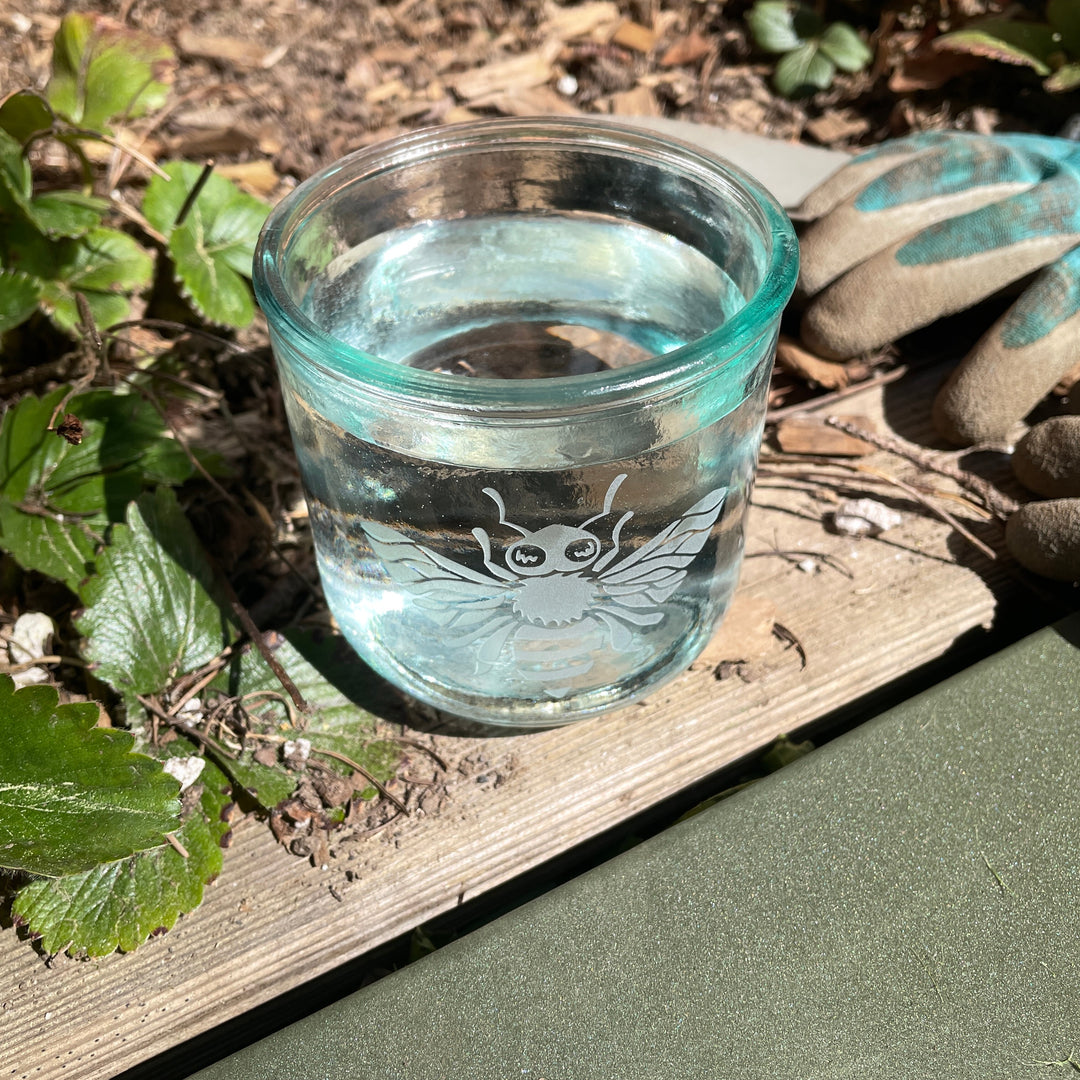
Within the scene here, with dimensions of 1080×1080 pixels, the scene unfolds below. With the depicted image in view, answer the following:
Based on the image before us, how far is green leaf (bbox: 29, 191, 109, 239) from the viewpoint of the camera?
1.29 m

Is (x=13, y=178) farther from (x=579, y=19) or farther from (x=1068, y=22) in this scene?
(x=1068, y=22)

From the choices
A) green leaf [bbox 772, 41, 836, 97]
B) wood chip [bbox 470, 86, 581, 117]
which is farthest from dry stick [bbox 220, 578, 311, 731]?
green leaf [bbox 772, 41, 836, 97]

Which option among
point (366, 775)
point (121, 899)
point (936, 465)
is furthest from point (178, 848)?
point (936, 465)

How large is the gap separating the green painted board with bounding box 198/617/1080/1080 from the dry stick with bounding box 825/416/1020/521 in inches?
Answer: 12.8

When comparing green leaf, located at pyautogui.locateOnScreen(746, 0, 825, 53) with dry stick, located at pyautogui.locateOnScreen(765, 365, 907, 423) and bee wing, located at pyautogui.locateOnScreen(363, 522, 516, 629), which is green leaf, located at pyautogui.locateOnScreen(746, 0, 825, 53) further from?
bee wing, located at pyautogui.locateOnScreen(363, 522, 516, 629)

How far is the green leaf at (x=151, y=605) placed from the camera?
3.29ft

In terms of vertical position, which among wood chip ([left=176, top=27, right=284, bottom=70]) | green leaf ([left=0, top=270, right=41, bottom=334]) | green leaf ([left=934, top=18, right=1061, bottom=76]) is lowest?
green leaf ([left=0, top=270, right=41, bottom=334])

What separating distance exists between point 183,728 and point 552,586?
40cm

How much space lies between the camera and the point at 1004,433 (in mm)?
1278

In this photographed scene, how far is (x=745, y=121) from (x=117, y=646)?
1.49m

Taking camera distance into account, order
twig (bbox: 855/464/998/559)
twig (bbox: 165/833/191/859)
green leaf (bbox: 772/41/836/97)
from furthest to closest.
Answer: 1. green leaf (bbox: 772/41/836/97)
2. twig (bbox: 855/464/998/559)
3. twig (bbox: 165/833/191/859)

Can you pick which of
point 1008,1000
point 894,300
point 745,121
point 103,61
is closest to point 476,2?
point 745,121

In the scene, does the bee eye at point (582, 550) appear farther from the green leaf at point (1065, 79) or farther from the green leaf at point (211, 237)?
the green leaf at point (1065, 79)

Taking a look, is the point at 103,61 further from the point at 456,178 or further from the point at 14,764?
the point at 14,764
